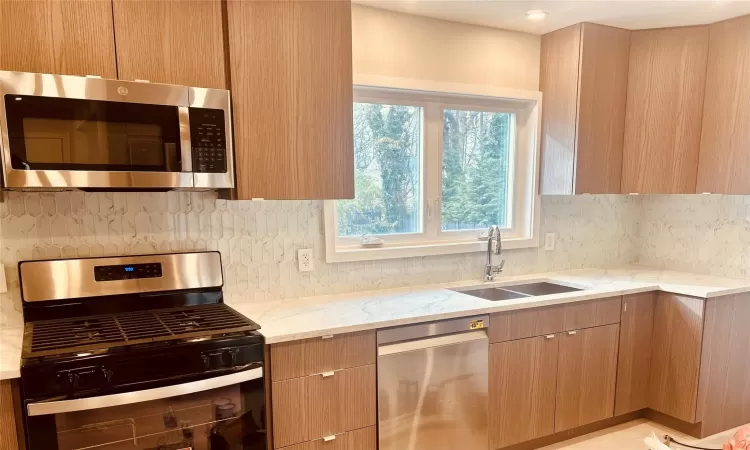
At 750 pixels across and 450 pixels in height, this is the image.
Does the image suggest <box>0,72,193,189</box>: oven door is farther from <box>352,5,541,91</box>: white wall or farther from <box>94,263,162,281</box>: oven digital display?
<box>352,5,541,91</box>: white wall

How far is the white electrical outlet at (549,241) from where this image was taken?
313cm

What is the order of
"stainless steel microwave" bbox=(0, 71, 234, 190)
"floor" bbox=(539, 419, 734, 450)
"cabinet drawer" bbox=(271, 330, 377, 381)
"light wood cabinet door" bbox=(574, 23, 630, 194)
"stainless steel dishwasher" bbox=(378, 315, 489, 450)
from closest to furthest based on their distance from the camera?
"stainless steel microwave" bbox=(0, 71, 234, 190) → "cabinet drawer" bbox=(271, 330, 377, 381) → "stainless steel dishwasher" bbox=(378, 315, 489, 450) → "floor" bbox=(539, 419, 734, 450) → "light wood cabinet door" bbox=(574, 23, 630, 194)

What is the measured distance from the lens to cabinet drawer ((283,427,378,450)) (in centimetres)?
190

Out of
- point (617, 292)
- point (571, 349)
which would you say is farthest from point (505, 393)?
point (617, 292)

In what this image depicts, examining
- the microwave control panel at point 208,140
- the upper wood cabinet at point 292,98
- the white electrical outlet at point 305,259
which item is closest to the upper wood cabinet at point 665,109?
the upper wood cabinet at point 292,98

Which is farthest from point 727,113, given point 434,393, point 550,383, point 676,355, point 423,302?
point 434,393

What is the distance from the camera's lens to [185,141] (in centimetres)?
173

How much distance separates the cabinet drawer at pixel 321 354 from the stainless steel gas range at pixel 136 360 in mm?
100

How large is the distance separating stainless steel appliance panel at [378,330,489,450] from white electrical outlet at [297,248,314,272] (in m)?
0.65

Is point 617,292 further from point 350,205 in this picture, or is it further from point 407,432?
point 350,205

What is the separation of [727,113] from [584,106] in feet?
2.74

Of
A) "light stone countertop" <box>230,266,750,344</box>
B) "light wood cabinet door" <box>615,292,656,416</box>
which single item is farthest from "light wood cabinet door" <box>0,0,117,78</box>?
"light wood cabinet door" <box>615,292,656,416</box>

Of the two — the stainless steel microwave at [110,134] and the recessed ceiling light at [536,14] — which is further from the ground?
the recessed ceiling light at [536,14]

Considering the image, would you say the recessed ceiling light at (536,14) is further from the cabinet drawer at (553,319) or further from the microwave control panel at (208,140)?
the microwave control panel at (208,140)
